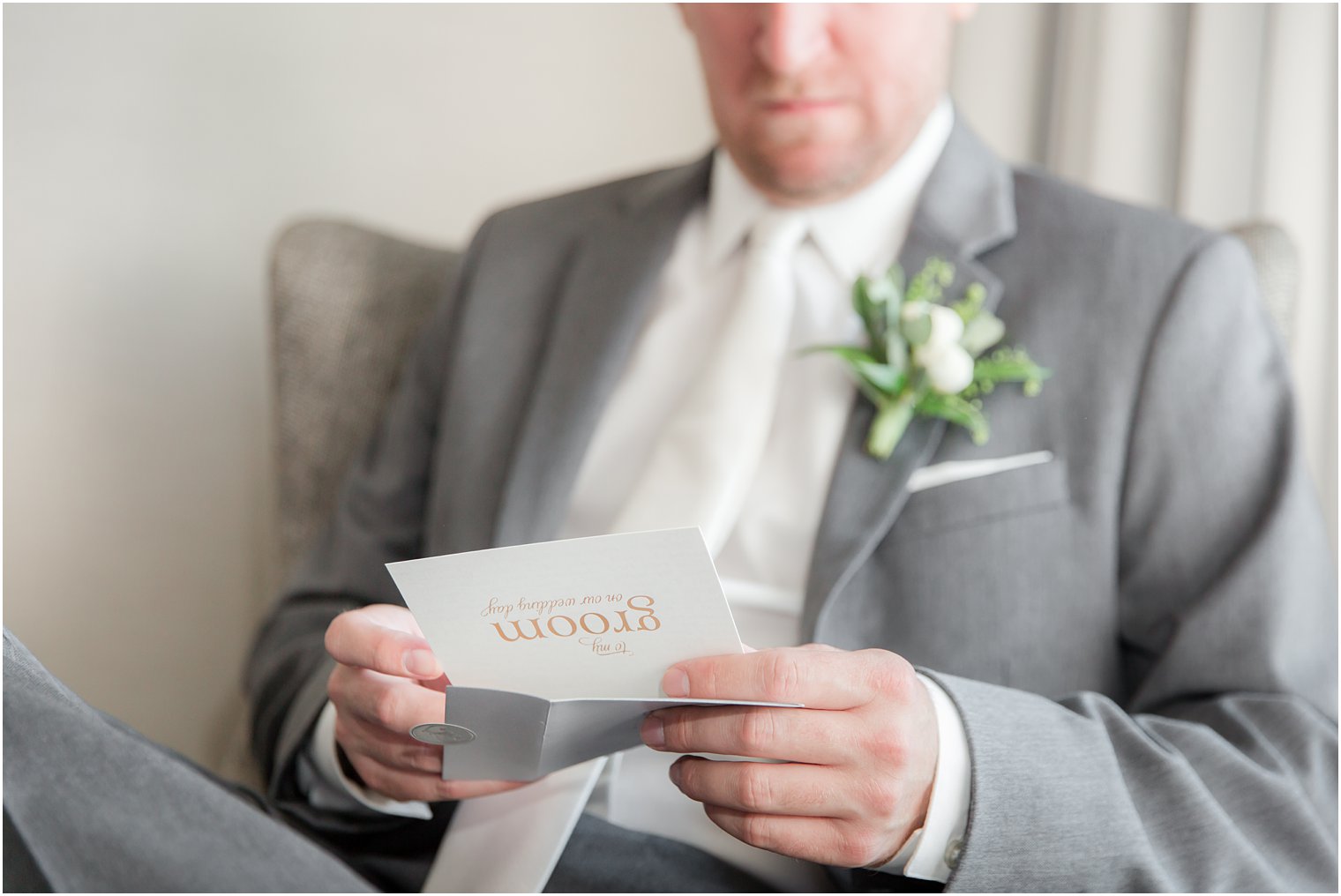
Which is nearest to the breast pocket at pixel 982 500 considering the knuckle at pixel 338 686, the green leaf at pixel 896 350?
the green leaf at pixel 896 350

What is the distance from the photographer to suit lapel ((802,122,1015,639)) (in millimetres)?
926

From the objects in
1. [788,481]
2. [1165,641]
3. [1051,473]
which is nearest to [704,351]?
[788,481]

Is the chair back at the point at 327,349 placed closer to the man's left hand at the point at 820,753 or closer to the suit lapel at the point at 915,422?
the suit lapel at the point at 915,422

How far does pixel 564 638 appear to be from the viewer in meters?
0.60

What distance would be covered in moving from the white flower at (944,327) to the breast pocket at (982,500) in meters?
0.12

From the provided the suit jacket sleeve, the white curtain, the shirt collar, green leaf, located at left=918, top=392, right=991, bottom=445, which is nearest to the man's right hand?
the suit jacket sleeve

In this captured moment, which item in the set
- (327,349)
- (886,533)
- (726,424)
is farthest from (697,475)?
(327,349)

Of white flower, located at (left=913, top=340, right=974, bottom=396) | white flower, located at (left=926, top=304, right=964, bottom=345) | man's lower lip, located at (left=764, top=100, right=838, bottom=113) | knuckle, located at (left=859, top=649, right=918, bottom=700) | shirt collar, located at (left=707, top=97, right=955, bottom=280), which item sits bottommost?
knuckle, located at (left=859, top=649, right=918, bottom=700)

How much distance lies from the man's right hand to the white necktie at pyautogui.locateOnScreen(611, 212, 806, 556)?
280mm

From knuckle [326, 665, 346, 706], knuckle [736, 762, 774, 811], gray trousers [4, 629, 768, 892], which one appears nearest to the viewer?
gray trousers [4, 629, 768, 892]

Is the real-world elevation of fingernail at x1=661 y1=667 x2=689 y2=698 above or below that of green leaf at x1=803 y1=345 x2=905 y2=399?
below

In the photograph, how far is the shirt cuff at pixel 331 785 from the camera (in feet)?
3.04

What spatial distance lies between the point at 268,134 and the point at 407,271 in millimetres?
417

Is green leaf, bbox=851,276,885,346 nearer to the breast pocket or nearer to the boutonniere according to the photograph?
the boutonniere
